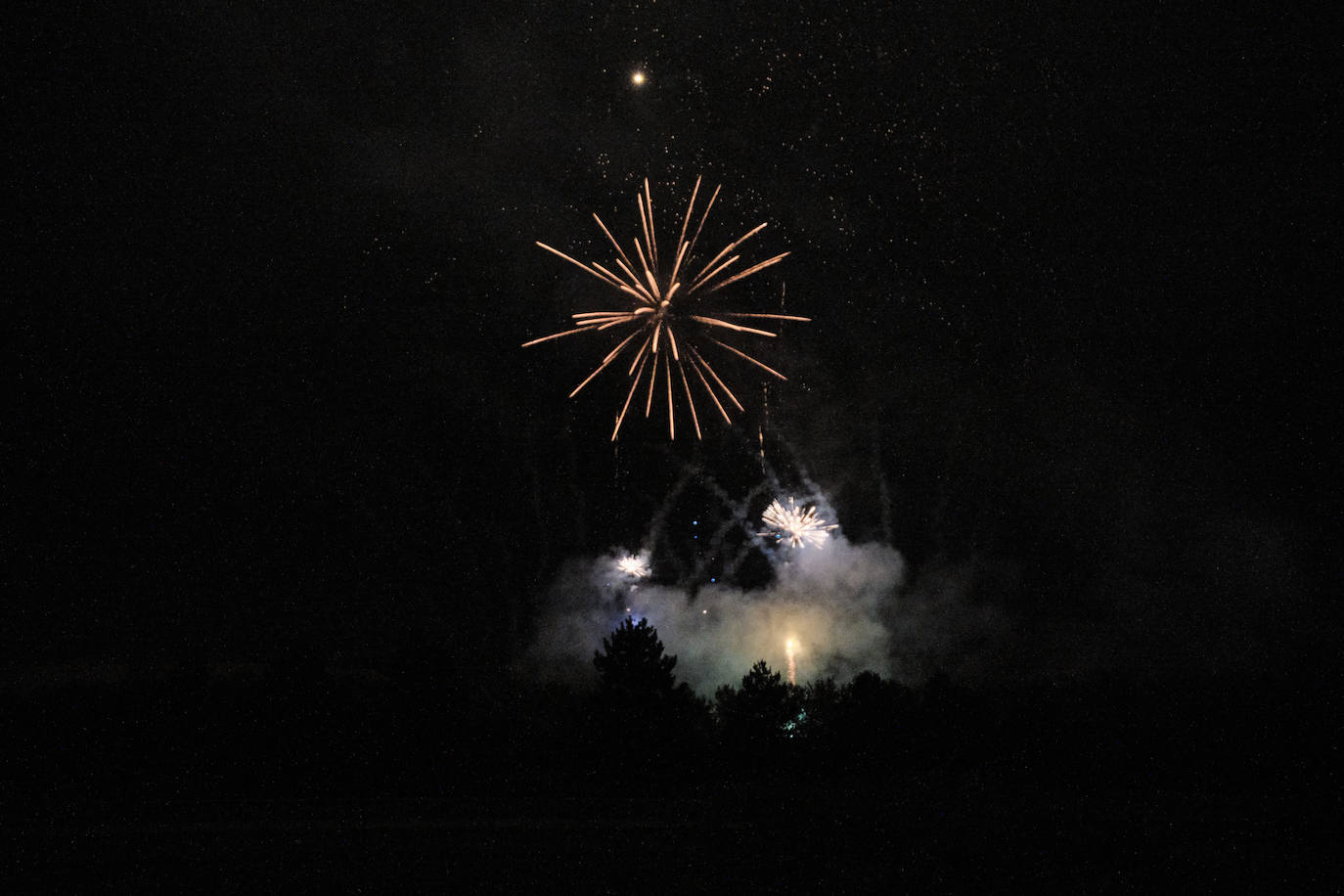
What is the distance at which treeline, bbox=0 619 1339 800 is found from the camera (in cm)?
1666

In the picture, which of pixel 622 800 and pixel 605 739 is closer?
pixel 622 800

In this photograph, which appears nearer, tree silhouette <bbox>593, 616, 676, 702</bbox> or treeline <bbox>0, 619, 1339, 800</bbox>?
treeline <bbox>0, 619, 1339, 800</bbox>

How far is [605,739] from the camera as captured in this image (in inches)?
742

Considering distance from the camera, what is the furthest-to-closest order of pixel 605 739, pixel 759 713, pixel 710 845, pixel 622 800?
pixel 759 713
pixel 605 739
pixel 622 800
pixel 710 845

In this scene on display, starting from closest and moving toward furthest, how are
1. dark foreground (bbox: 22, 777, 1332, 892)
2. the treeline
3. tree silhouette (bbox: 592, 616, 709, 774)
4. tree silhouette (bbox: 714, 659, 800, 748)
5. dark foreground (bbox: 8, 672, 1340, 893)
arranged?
dark foreground (bbox: 22, 777, 1332, 892), dark foreground (bbox: 8, 672, 1340, 893), the treeline, tree silhouette (bbox: 592, 616, 709, 774), tree silhouette (bbox: 714, 659, 800, 748)

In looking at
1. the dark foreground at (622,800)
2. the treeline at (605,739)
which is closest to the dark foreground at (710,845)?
the dark foreground at (622,800)

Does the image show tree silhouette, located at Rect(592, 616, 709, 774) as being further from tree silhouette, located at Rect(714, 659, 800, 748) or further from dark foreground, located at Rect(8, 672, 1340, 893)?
tree silhouette, located at Rect(714, 659, 800, 748)

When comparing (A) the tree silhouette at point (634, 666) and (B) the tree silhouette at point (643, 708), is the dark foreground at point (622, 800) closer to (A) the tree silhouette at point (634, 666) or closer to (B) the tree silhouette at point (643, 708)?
(B) the tree silhouette at point (643, 708)

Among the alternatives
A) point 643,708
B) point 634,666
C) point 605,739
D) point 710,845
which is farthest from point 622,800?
point 634,666

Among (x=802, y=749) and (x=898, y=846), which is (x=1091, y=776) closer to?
(x=802, y=749)

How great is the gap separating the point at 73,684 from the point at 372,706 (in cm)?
1547

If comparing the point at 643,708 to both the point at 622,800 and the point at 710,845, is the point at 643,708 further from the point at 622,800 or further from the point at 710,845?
the point at 710,845

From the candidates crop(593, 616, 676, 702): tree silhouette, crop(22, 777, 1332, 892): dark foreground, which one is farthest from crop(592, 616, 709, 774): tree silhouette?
crop(22, 777, 1332, 892): dark foreground

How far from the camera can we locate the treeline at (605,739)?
54.6 feet
